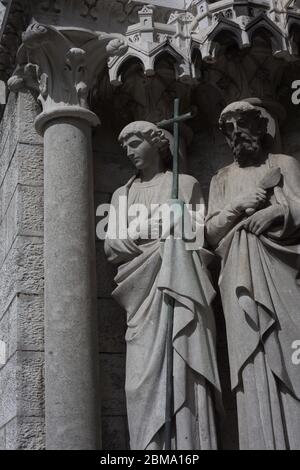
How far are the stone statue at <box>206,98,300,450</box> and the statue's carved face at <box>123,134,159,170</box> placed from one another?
42 cm

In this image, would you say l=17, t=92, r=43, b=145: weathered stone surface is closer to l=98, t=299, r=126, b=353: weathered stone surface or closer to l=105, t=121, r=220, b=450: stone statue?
l=105, t=121, r=220, b=450: stone statue

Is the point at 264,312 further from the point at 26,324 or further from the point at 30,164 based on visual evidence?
the point at 30,164

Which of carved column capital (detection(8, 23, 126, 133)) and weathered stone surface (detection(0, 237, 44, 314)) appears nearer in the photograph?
weathered stone surface (detection(0, 237, 44, 314))

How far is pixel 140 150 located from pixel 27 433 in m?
1.76

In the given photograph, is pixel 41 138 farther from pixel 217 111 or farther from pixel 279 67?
pixel 279 67

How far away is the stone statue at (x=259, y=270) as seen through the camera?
455 cm

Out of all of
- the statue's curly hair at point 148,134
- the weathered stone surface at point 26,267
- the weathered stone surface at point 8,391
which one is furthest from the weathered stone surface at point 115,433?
the statue's curly hair at point 148,134

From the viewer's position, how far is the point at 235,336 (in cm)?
473

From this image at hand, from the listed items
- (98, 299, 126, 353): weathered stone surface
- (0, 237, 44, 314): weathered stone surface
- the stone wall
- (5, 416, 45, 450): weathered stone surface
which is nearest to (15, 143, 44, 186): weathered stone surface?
the stone wall

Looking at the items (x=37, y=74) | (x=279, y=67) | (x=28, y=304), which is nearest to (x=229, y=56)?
(x=279, y=67)

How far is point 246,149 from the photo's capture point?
5.23 metres

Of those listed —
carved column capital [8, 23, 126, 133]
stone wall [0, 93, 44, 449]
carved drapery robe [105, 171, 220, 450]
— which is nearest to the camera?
carved drapery robe [105, 171, 220, 450]

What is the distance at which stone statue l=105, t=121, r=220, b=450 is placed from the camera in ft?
14.9

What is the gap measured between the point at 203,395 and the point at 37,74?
2.16 m
